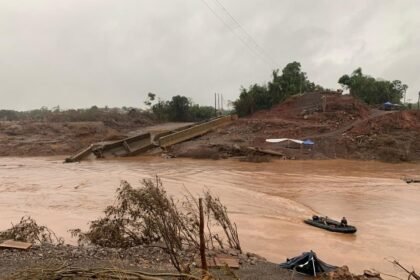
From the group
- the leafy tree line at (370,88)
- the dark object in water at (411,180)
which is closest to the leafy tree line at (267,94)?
the leafy tree line at (370,88)

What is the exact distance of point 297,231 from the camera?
1418 cm

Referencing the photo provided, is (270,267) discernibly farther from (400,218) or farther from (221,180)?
(221,180)

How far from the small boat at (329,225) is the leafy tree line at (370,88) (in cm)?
4492

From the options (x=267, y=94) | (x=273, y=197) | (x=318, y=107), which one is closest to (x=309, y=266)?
(x=273, y=197)

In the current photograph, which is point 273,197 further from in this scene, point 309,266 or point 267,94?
point 267,94

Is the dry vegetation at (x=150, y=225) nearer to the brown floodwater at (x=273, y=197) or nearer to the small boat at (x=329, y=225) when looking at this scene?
the brown floodwater at (x=273, y=197)

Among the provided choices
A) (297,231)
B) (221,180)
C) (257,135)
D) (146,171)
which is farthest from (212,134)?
(297,231)

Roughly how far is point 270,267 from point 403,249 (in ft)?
17.4

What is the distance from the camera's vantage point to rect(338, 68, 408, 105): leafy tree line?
187 feet

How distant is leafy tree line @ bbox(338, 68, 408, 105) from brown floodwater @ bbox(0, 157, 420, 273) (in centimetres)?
2812

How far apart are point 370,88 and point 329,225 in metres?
45.9

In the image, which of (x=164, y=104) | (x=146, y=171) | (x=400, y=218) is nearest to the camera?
(x=400, y=218)

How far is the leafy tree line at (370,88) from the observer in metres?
57.0

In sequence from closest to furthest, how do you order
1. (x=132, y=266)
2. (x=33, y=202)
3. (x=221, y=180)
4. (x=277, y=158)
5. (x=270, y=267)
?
(x=132, y=266)
(x=270, y=267)
(x=33, y=202)
(x=221, y=180)
(x=277, y=158)
